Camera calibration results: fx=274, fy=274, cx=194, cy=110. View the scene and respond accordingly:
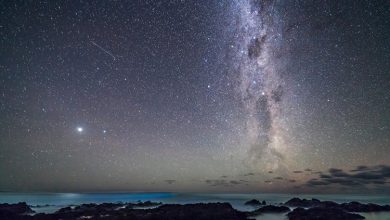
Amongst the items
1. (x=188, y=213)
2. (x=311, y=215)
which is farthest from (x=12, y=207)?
(x=311, y=215)

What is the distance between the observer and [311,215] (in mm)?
39312

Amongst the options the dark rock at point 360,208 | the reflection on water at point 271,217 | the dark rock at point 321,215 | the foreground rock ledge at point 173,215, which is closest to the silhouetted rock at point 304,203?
the dark rock at point 360,208

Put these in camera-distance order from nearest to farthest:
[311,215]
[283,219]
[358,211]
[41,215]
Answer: [41,215] → [311,215] → [283,219] → [358,211]

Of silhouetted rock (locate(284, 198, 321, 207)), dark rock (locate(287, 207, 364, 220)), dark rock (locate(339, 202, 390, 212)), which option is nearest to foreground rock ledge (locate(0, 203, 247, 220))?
dark rock (locate(287, 207, 364, 220))

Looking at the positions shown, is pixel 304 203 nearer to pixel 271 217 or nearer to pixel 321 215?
pixel 271 217

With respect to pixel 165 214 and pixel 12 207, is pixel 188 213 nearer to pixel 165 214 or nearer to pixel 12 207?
pixel 165 214

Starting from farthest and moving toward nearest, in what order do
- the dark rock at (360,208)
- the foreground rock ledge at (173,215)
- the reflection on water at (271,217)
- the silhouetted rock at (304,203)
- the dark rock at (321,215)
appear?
1. the silhouetted rock at (304,203)
2. the dark rock at (360,208)
3. the reflection on water at (271,217)
4. the dark rock at (321,215)
5. the foreground rock ledge at (173,215)

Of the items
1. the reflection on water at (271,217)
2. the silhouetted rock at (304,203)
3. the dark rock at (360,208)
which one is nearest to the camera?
the reflection on water at (271,217)

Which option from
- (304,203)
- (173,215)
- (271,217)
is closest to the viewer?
(173,215)

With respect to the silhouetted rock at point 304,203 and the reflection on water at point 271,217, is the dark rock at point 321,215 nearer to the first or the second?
the reflection on water at point 271,217

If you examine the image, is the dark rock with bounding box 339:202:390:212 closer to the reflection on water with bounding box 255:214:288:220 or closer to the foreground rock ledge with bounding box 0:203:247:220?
the reflection on water with bounding box 255:214:288:220

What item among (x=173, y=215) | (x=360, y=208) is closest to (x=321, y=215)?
(x=360, y=208)

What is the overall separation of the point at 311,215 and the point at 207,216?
14.9 m

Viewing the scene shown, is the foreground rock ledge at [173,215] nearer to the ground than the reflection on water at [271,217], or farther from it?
farther from it
